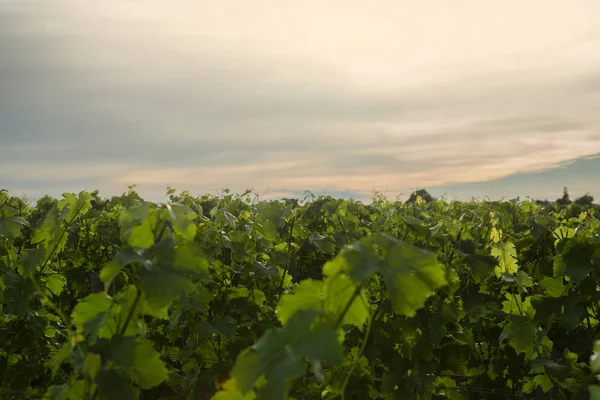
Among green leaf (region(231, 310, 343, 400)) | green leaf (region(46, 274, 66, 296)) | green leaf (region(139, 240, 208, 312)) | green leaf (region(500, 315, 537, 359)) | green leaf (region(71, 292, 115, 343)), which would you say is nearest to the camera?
green leaf (region(231, 310, 343, 400))

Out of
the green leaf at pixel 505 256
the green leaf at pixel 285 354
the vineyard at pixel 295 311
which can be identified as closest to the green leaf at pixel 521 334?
the vineyard at pixel 295 311

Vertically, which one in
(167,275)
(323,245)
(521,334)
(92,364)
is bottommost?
(521,334)

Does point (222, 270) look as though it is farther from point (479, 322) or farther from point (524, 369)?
point (524, 369)

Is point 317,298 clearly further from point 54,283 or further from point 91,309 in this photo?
point 54,283

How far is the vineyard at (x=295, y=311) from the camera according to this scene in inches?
62.6

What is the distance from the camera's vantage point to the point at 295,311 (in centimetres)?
161

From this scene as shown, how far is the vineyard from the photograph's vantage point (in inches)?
62.6

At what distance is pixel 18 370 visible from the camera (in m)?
4.05

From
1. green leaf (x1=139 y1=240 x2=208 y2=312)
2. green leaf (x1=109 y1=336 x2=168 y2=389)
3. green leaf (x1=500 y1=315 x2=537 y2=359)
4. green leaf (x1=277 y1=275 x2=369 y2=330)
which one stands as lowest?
green leaf (x1=500 y1=315 x2=537 y2=359)

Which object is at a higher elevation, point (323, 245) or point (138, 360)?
point (323, 245)

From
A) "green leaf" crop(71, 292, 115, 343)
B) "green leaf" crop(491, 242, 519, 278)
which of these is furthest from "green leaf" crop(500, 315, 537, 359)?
"green leaf" crop(71, 292, 115, 343)

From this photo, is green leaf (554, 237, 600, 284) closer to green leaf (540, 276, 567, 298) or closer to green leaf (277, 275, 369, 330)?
green leaf (540, 276, 567, 298)

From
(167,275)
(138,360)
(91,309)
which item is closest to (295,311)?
(167,275)

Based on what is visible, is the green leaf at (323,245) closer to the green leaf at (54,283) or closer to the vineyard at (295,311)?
the vineyard at (295,311)
